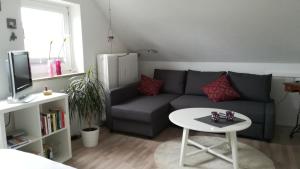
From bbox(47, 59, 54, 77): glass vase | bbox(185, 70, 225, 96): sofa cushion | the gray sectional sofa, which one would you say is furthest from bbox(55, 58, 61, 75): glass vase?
bbox(185, 70, 225, 96): sofa cushion

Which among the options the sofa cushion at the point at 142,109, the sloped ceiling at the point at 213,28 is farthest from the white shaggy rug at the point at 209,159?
the sloped ceiling at the point at 213,28

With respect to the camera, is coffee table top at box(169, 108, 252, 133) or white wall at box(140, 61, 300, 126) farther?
white wall at box(140, 61, 300, 126)

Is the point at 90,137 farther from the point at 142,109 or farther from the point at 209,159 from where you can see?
the point at 209,159

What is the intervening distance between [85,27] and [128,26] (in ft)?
2.48

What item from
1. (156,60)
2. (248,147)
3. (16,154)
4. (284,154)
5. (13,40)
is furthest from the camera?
(156,60)

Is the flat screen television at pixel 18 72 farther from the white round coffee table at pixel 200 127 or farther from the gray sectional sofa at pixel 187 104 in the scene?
the white round coffee table at pixel 200 127

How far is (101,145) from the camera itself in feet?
9.96

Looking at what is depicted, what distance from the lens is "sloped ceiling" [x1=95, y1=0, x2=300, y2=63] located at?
9.43ft

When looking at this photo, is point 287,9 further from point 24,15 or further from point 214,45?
point 24,15

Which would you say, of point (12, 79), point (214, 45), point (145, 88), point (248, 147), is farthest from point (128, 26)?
point (248, 147)

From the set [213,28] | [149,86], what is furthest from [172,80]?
[213,28]

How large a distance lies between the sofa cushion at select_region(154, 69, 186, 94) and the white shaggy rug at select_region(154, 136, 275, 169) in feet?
4.23

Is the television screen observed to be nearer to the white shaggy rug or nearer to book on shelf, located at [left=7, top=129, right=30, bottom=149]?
book on shelf, located at [left=7, top=129, right=30, bottom=149]

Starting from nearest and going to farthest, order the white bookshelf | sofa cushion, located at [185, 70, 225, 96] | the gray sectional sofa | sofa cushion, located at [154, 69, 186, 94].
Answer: the white bookshelf
the gray sectional sofa
sofa cushion, located at [185, 70, 225, 96]
sofa cushion, located at [154, 69, 186, 94]
